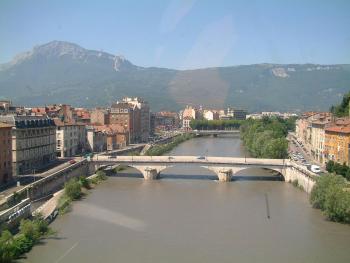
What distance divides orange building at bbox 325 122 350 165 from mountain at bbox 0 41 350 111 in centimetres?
11243

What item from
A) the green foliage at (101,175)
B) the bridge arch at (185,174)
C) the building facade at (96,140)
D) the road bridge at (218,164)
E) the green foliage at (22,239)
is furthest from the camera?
the building facade at (96,140)

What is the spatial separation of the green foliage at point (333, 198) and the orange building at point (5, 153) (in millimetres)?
12933

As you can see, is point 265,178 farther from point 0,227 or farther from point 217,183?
point 0,227

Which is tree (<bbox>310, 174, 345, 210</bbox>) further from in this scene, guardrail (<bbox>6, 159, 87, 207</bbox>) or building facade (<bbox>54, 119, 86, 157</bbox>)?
building facade (<bbox>54, 119, 86, 157</bbox>)

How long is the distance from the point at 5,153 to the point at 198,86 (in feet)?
457

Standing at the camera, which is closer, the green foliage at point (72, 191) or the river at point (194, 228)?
the river at point (194, 228)

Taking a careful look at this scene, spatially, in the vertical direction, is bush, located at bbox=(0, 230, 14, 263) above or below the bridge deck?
below

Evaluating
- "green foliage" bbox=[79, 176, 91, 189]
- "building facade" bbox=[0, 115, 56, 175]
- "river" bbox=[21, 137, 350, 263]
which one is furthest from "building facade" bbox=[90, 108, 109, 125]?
"green foliage" bbox=[79, 176, 91, 189]

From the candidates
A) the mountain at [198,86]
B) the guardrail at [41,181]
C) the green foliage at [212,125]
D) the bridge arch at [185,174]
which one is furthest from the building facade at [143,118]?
the mountain at [198,86]

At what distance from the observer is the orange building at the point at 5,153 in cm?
2305

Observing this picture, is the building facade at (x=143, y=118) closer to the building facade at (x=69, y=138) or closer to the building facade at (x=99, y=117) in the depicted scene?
the building facade at (x=99, y=117)

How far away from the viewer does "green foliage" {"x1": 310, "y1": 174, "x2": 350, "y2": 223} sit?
18.3m

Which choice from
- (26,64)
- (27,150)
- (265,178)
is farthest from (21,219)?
(26,64)

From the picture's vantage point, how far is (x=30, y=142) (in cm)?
2752
